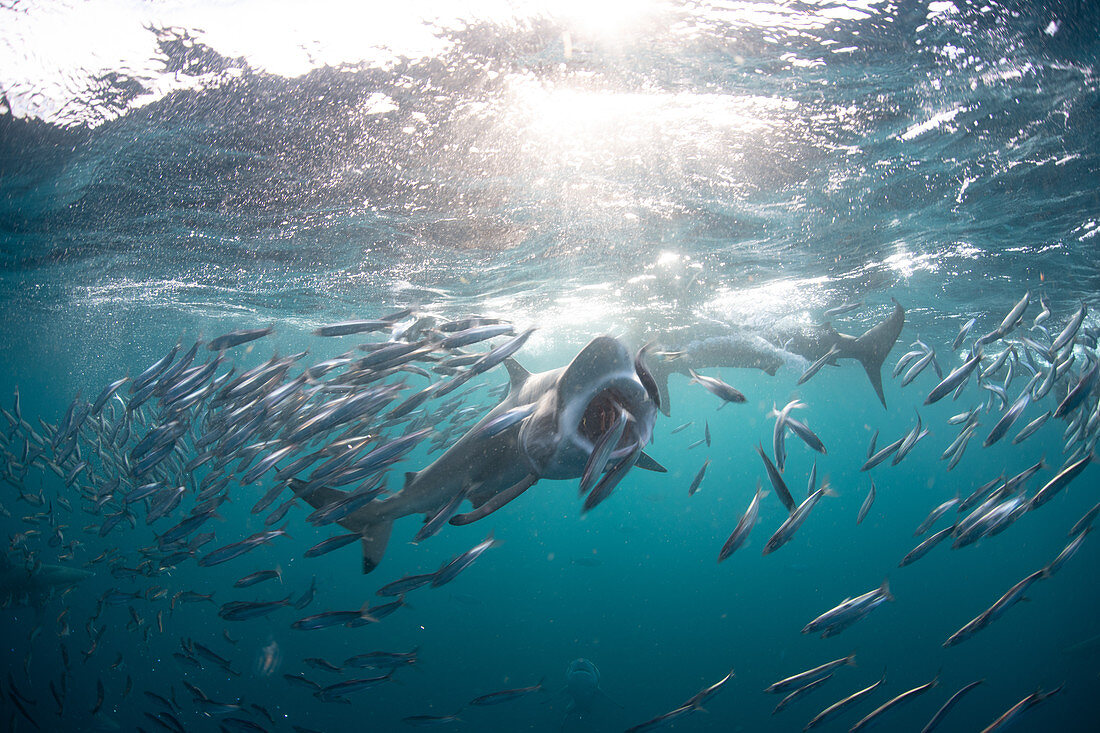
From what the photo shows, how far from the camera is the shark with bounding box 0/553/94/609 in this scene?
483 inches

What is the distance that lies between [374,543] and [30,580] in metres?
14.5

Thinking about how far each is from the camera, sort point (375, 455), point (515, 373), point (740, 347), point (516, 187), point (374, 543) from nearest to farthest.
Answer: point (375, 455) < point (374, 543) < point (515, 373) < point (516, 187) < point (740, 347)

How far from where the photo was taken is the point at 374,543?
196 inches

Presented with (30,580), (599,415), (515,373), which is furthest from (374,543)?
(30,580)

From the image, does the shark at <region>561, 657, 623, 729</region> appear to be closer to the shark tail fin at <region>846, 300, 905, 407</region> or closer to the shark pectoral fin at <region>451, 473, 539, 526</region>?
the shark tail fin at <region>846, 300, 905, 407</region>

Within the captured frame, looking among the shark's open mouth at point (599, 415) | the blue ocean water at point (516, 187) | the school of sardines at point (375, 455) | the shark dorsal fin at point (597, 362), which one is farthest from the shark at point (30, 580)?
the shark dorsal fin at point (597, 362)

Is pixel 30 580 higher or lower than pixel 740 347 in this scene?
lower

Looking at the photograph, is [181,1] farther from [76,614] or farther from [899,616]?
[899,616]

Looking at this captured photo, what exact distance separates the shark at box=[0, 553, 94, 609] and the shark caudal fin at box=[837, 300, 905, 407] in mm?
20366

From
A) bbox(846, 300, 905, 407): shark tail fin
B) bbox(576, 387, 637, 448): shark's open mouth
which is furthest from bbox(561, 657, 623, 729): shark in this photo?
bbox(576, 387, 637, 448): shark's open mouth

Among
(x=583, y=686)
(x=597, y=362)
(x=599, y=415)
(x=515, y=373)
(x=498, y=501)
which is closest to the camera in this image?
(x=597, y=362)

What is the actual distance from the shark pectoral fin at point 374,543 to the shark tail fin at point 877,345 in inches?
393

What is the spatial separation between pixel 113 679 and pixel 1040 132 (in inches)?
1471

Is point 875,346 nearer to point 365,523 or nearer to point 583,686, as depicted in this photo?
point 365,523
